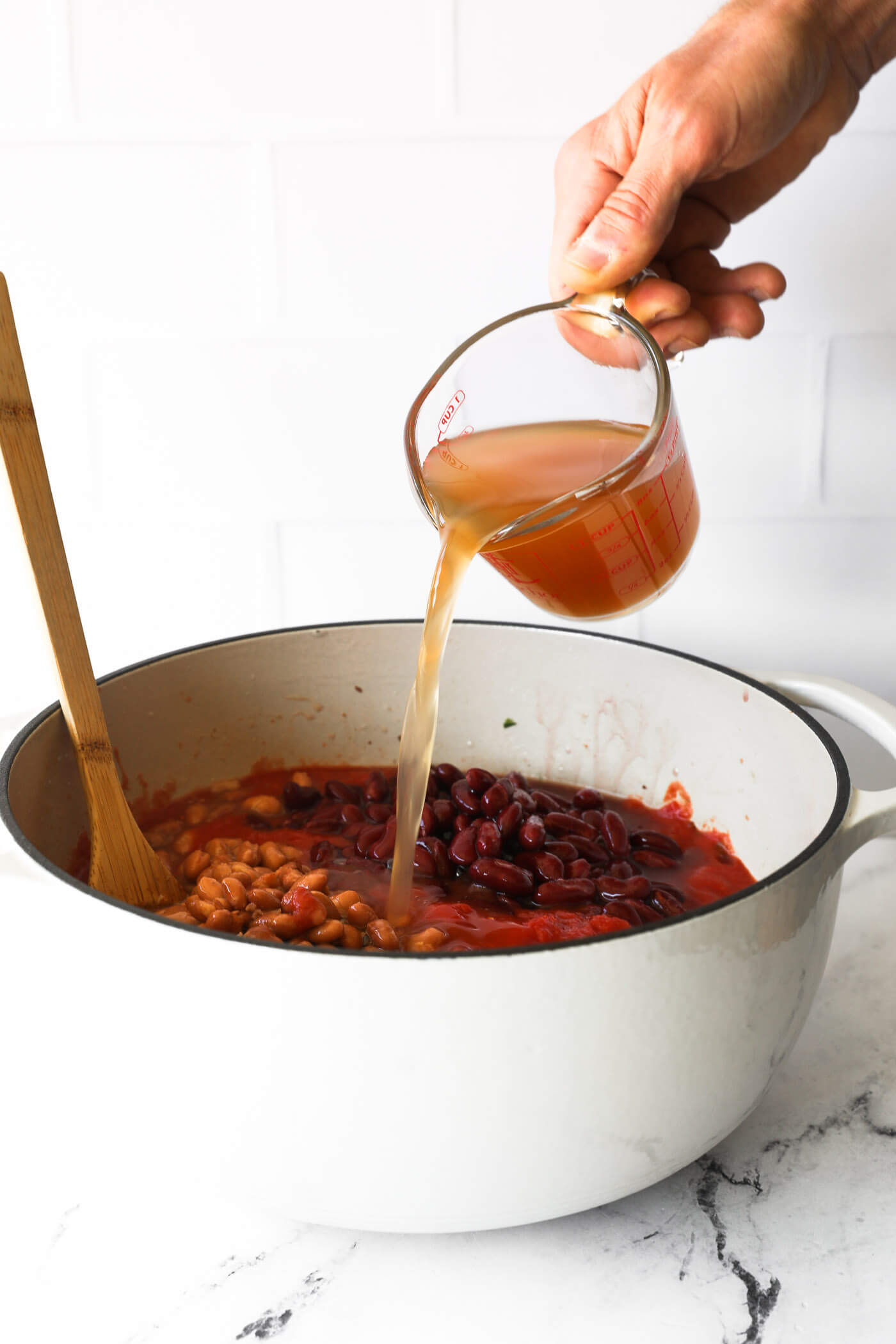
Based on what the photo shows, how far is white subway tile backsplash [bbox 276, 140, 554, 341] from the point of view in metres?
1.29

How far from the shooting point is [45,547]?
32.7 inches

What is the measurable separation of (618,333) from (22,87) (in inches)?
31.7

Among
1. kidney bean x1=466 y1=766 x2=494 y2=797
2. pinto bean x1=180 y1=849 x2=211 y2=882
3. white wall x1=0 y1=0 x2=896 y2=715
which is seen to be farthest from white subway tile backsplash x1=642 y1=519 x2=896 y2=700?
pinto bean x1=180 y1=849 x2=211 y2=882

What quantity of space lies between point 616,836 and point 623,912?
0.14 metres

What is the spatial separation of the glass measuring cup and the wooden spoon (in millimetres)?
264

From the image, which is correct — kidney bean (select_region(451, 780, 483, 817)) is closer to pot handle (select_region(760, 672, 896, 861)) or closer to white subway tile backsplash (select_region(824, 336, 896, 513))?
pot handle (select_region(760, 672, 896, 861))

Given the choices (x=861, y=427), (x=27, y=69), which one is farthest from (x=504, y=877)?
(x=27, y=69)

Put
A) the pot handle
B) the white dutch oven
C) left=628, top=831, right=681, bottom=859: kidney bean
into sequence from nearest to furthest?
the white dutch oven < the pot handle < left=628, top=831, right=681, bottom=859: kidney bean

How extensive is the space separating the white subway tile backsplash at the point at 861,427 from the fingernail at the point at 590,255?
0.48m

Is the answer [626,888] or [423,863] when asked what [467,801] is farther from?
[626,888]

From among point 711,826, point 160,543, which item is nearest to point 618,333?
point 711,826

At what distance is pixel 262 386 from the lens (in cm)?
138

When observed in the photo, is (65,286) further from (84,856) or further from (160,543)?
(84,856)

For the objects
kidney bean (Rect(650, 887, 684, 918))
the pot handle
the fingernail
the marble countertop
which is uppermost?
the fingernail
